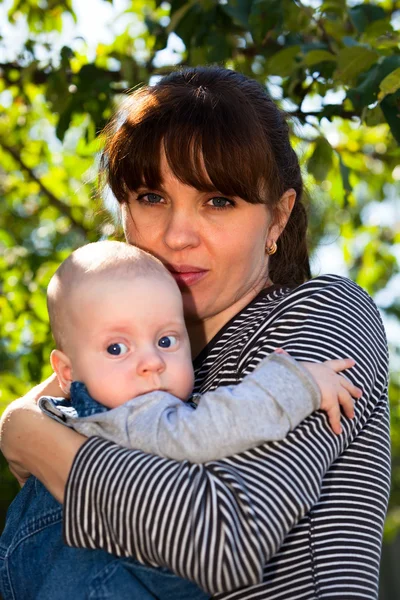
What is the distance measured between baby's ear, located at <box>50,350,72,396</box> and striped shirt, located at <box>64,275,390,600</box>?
254 millimetres

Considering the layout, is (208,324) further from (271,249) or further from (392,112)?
(392,112)

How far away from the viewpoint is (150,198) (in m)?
2.23

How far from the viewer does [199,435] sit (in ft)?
5.12

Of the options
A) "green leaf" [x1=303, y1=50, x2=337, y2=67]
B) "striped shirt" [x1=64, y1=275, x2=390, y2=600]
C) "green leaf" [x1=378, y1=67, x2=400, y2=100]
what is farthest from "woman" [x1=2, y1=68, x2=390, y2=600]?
"green leaf" [x1=303, y1=50, x2=337, y2=67]

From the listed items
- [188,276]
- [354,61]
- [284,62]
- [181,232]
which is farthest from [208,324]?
[284,62]

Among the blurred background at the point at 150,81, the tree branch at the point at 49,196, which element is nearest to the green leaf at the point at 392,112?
the blurred background at the point at 150,81

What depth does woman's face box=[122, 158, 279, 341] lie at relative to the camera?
7.00ft

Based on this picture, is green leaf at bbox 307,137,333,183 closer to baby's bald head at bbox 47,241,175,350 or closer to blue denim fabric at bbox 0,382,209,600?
baby's bald head at bbox 47,241,175,350

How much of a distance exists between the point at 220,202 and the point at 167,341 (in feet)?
1.44

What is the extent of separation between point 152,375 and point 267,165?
0.64m

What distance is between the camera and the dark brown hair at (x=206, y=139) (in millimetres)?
2068

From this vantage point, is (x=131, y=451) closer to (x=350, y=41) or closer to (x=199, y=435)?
(x=199, y=435)

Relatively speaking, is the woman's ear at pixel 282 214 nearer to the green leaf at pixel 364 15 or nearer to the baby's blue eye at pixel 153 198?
the baby's blue eye at pixel 153 198

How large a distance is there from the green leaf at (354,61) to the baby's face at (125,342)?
1.02 meters
